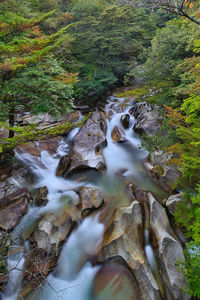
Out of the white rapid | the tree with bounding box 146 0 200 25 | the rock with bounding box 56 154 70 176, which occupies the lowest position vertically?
the white rapid

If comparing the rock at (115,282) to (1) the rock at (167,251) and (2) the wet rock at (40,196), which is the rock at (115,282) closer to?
(1) the rock at (167,251)

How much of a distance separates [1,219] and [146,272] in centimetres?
436

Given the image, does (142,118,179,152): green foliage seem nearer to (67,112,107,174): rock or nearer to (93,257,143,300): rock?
(67,112,107,174): rock

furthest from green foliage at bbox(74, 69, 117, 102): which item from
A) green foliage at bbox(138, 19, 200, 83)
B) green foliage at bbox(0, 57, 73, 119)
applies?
green foliage at bbox(0, 57, 73, 119)

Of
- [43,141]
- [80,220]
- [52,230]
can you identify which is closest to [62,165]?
[43,141]

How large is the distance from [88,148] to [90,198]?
10.6 feet

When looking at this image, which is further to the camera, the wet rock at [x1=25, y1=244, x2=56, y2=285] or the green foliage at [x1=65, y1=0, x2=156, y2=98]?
the green foliage at [x1=65, y1=0, x2=156, y2=98]

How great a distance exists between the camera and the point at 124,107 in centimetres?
1319

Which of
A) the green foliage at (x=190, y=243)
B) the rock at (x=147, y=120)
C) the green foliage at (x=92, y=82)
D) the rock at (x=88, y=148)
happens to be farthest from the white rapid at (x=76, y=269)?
the green foliage at (x=92, y=82)

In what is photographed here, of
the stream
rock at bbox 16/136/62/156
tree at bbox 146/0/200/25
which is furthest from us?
rock at bbox 16/136/62/156

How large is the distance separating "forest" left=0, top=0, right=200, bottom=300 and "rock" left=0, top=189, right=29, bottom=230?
886 mm

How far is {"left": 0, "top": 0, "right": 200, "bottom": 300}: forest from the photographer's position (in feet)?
14.4

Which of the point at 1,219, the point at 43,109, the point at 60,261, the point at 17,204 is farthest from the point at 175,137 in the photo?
the point at 1,219

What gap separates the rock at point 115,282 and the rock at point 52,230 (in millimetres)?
1444
